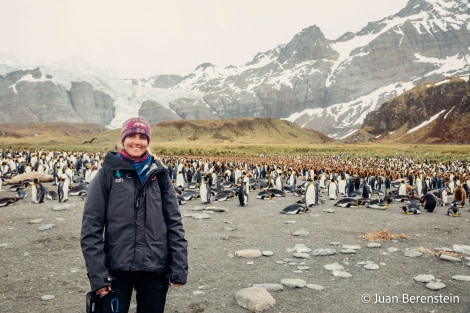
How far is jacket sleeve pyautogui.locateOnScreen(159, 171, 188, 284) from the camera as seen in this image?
10.1ft

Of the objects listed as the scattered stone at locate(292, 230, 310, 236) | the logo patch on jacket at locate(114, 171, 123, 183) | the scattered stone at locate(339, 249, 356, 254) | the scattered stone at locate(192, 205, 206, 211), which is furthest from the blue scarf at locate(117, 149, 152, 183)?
the scattered stone at locate(192, 205, 206, 211)

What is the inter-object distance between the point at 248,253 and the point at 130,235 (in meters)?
4.61

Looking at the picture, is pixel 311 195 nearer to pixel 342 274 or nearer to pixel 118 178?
pixel 342 274

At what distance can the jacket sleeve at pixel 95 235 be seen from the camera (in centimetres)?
280

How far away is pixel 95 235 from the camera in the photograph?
2855 millimetres

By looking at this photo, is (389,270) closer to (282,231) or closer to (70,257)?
(282,231)

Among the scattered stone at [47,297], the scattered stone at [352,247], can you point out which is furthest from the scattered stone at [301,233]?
the scattered stone at [47,297]

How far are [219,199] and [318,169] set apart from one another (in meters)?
11.9

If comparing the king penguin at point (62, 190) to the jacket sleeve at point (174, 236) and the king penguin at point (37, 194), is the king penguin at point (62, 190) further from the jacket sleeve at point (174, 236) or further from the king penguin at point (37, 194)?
the jacket sleeve at point (174, 236)

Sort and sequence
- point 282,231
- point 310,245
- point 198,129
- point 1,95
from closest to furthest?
point 310,245 < point 282,231 < point 198,129 < point 1,95

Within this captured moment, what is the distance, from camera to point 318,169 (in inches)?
985

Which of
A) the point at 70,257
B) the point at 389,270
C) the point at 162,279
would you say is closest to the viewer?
the point at 162,279

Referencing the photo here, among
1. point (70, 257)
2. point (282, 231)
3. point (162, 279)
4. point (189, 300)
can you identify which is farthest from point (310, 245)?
point (162, 279)

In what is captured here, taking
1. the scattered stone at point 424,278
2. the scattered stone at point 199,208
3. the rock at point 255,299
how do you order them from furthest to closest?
1. the scattered stone at point 199,208
2. the scattered stone at point 424,278
3. the rock at point 255,299
